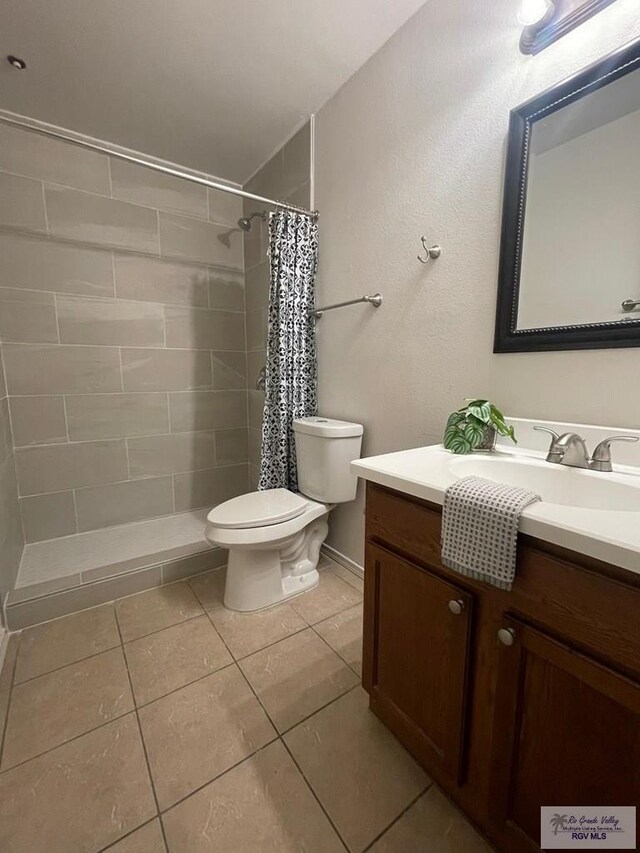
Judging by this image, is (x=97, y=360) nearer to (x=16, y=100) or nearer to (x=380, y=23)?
(x=16, y=100)

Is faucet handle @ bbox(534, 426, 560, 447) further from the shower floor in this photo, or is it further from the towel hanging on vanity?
the shower floor

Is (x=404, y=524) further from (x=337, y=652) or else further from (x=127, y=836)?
(x=127, y=836)

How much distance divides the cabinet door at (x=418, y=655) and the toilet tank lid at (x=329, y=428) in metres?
0.70

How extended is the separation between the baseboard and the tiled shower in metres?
0.60

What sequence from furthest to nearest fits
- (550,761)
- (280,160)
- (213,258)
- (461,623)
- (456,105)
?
1. (213,258)
2. (280,160)
3. (456,105)
4. (461,623)
5. (550,761)

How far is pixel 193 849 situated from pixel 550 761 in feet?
2.63

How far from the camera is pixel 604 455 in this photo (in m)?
0.90

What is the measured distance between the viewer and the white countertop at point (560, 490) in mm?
533

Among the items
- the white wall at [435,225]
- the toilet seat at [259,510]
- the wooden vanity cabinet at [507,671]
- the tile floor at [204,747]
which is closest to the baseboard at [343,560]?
the white wall at [435,225]

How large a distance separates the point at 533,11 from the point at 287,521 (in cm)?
179

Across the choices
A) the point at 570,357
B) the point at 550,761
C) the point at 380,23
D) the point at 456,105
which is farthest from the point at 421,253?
the point at 550,761

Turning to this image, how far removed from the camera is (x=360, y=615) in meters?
1.60

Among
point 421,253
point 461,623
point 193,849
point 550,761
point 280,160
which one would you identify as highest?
point 280,160

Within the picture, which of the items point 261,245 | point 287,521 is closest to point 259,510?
point 287,521
